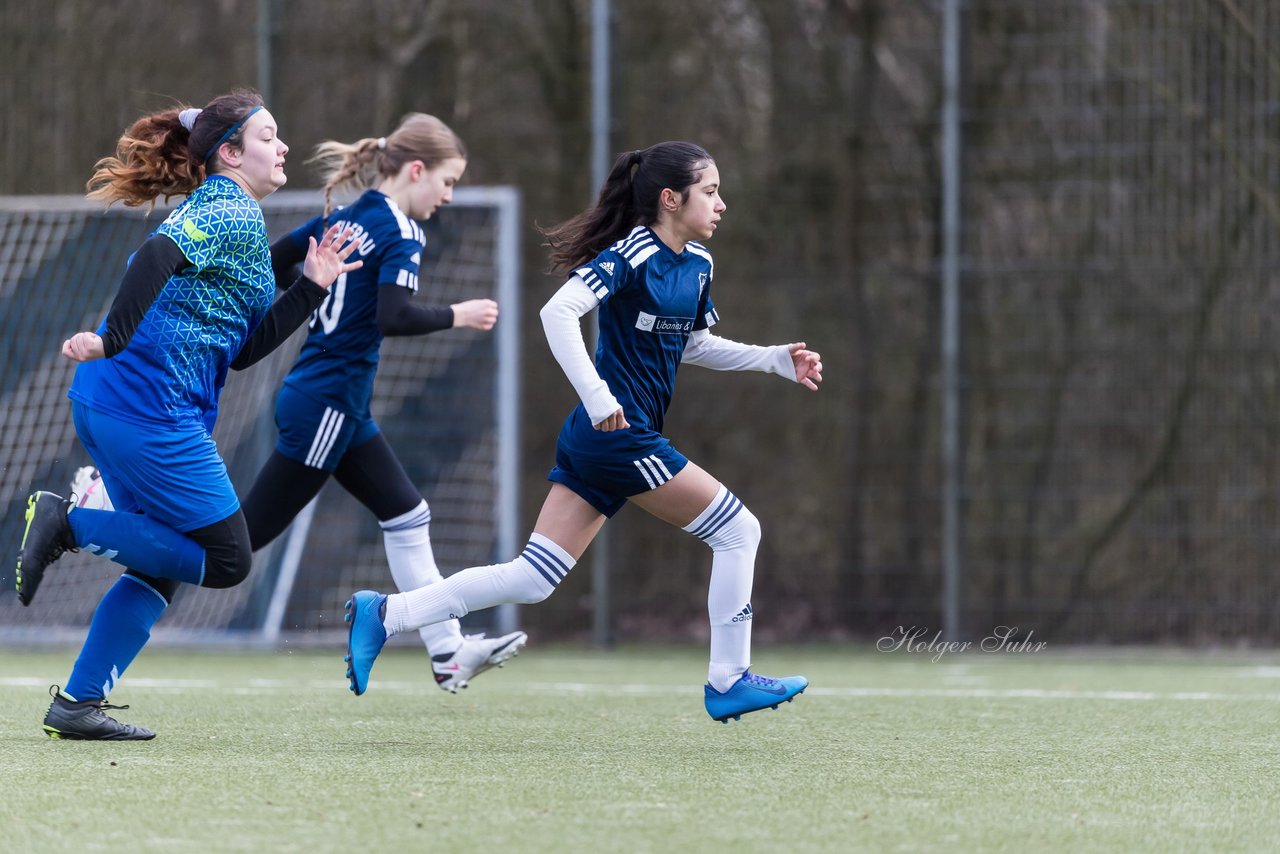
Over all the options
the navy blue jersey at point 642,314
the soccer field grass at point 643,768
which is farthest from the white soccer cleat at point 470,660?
the navy blue jersey at point 642,314

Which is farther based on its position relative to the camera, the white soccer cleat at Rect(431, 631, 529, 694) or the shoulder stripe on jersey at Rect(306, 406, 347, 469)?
the shoulder stripe on jersey at Rect(306, 406, 347, 469)

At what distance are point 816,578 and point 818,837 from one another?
6.10 metres

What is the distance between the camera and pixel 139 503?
4383 millimetres

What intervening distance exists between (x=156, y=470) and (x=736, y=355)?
69.6 inches

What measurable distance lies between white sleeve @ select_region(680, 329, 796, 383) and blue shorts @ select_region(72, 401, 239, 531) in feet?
4.82

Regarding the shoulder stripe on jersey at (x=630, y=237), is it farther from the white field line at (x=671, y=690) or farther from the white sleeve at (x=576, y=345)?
the white field line at (x=671, y=690)

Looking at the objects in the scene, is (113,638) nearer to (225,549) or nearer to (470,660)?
(225,549)

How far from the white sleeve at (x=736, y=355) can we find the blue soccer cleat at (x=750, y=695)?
960 mm

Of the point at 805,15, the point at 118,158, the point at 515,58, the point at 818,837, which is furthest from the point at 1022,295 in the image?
the point at 818,837

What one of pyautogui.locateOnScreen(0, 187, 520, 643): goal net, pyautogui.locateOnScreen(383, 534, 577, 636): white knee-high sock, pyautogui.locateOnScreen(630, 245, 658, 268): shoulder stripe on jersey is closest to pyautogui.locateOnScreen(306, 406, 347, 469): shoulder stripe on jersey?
pyautogui.locateOnScreen(383, 534, 577, 636): white knee-high sock

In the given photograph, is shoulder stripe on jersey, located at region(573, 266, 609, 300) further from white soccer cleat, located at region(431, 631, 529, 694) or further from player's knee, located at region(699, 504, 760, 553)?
white soccer cleat, located at region(431, 631, 529, 694)

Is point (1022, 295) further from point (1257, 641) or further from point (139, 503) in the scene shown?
point (139, 503)

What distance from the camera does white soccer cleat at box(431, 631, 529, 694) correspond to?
5480 mm

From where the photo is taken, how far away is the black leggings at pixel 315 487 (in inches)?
224
